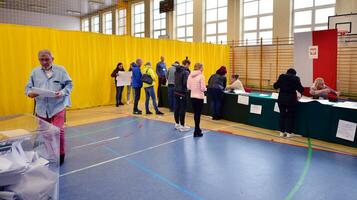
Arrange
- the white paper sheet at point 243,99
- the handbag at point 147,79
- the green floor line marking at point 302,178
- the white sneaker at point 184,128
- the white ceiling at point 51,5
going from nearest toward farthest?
the green floor line marking at point 302,178 < the white sneaker at point 184,128 < the white paper sheet at point 243,99 < the handbag at point 147,79 < the white ceiling at point 51,5

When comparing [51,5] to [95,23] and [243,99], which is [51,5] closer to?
[95,23]

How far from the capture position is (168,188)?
329 centimetres

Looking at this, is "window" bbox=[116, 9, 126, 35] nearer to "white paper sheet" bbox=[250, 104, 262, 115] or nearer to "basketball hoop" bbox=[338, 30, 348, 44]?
"basketball hoop" bbox=[338, 30, 348, 44]

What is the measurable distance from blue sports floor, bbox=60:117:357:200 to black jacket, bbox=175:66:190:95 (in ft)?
2.87

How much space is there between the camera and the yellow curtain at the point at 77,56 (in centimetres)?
710

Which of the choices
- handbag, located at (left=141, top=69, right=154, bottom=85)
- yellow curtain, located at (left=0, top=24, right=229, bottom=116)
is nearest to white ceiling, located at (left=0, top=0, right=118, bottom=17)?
yellow curtain, located at (left=0, top=24, right=229, bottom=116)

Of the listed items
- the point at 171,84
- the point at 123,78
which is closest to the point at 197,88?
the point at 171,84

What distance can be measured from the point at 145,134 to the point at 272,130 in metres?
2.53

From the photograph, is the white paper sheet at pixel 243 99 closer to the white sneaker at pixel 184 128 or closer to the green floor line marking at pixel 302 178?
the white sneaker at pixel 184 128

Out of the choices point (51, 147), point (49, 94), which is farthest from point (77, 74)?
point (51, 147)

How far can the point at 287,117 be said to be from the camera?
215 inches

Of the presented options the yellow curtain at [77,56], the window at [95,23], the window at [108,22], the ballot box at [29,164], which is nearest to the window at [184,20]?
the yellow curtain at [77,56]

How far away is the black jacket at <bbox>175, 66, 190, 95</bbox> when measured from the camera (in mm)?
5711

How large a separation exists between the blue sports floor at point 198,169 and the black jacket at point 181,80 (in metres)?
0.87
